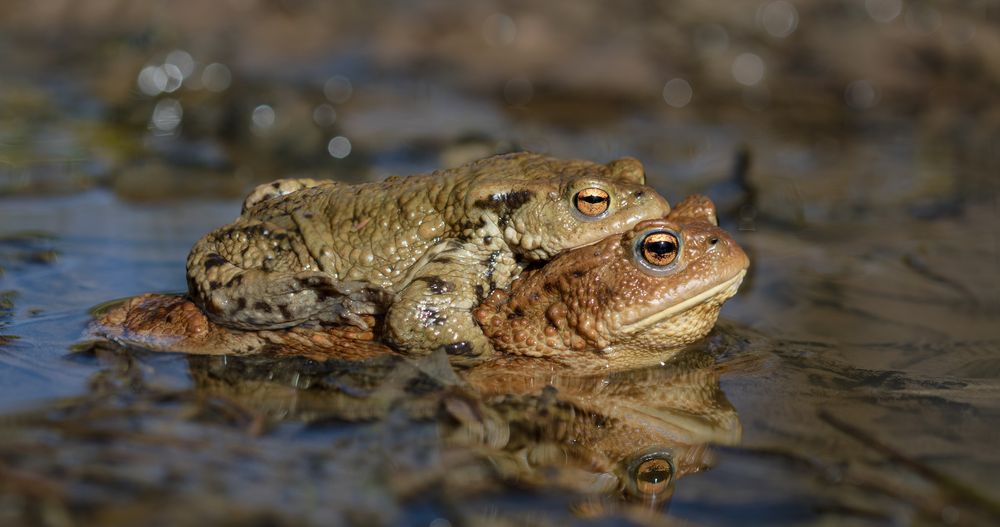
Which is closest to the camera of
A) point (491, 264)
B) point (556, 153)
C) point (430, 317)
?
point (430, 317)

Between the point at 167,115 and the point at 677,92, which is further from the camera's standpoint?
the point at 677,92

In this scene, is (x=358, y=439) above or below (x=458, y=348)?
below

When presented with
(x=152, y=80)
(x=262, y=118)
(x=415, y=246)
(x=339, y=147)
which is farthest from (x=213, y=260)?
(x=152, y=80)

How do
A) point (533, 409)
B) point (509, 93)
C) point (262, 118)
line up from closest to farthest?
point (533, 409) → point (262, 118) → point (509, 93)

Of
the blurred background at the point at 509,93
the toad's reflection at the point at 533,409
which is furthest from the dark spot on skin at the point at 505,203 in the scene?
the blurred background at the point at 509,93

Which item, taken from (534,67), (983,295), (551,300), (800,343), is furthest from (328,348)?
(534,67)

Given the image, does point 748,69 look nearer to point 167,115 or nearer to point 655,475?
point 167,115

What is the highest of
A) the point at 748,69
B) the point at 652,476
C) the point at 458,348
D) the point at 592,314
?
the point at 748,69

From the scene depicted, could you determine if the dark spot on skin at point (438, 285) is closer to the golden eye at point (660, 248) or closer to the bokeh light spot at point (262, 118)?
the golden eye at point (660, 248)
